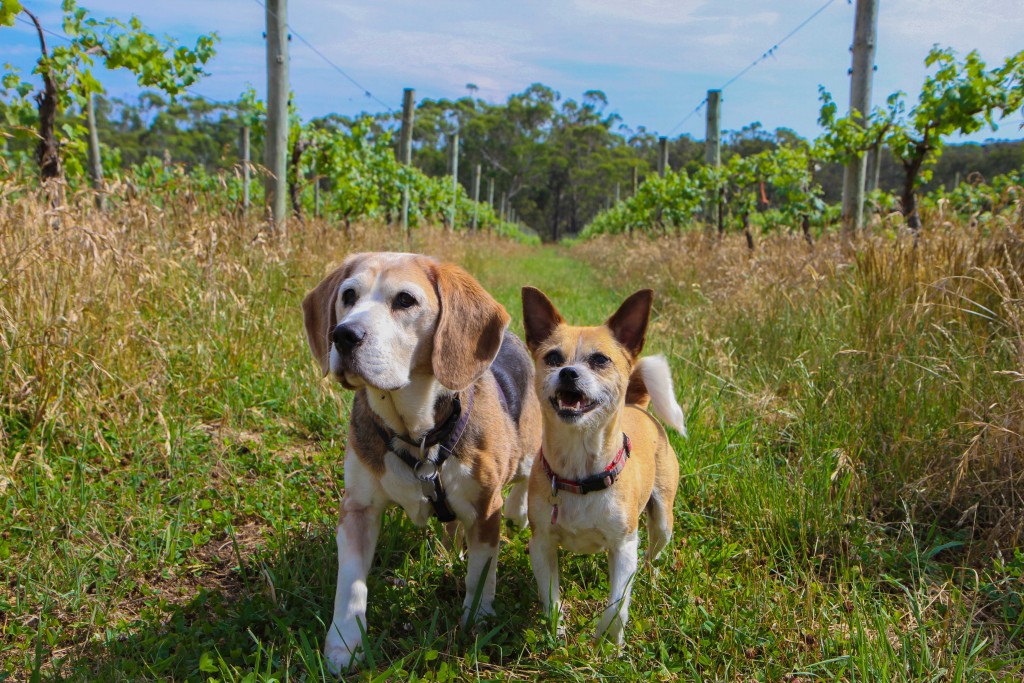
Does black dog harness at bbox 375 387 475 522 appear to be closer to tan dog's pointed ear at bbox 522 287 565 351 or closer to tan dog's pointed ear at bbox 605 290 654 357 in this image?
tan dog's pointed ear at bbox 522 287 565 351

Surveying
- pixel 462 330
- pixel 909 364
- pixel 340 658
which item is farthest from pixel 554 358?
pixel 909 364

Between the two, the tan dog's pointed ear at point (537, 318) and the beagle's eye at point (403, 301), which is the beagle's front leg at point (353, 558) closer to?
the beagle's eye at point (403, 301)

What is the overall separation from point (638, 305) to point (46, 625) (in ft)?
8.85

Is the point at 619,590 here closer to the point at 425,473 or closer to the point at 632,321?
the point at 425,473

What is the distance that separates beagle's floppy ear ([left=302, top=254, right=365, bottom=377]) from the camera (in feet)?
9.91

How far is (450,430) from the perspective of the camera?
293 cm

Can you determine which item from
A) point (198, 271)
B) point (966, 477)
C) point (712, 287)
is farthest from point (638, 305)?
point (712, 287)

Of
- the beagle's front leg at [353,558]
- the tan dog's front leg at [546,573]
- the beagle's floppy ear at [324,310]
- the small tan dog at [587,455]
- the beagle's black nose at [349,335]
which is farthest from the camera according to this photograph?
the beagle's floppy ear at [324,310]

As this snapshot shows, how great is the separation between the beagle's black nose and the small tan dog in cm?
75

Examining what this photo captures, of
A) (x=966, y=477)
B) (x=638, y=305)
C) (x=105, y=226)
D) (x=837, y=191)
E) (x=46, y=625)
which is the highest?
(x=837, y=191)

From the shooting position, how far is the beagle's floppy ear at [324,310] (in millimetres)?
3021

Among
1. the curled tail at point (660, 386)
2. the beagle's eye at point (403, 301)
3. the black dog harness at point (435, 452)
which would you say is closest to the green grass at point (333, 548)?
the black dog harness at point (435, 452)

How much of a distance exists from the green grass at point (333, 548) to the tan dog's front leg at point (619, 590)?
10 centimetres

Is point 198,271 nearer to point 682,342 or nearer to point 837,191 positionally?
point 682,342
